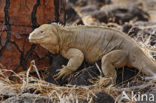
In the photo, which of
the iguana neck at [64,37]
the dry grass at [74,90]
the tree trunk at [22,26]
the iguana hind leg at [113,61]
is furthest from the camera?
the tree trunk at [22,26]

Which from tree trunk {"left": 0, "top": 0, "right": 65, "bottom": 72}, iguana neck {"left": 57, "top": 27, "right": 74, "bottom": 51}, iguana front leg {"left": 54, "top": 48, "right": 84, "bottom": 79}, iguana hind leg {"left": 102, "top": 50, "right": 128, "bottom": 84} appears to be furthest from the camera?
tree trunk {"left": 0, "top": 0, "right": 65, "bottom": 72}

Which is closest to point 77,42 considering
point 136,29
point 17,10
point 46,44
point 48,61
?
point 46,44

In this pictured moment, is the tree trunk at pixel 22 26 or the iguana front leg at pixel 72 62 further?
the tree trunk at pixel 22 26

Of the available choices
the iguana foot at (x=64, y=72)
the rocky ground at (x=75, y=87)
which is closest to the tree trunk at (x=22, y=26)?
the rocky ground at (x=75, y=87)

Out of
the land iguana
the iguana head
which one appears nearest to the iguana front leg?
the land iguana

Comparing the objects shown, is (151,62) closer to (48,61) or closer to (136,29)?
(48,61)

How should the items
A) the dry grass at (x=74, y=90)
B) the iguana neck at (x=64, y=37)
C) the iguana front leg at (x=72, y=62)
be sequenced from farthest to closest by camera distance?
1. the iguana neck at (x=64, y=37)
2. the iguana front leg at (x=72, y=62)
3. the dry grass at (x=74, y=90)

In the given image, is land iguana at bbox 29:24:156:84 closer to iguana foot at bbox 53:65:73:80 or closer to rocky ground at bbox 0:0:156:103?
iguana foot at bbox 53:65:73:80

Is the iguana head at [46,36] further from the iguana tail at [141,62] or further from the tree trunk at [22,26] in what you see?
the iguana tail at [141,62]

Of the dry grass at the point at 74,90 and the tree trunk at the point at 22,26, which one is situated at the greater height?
the tree trunk at the point at 22,26
